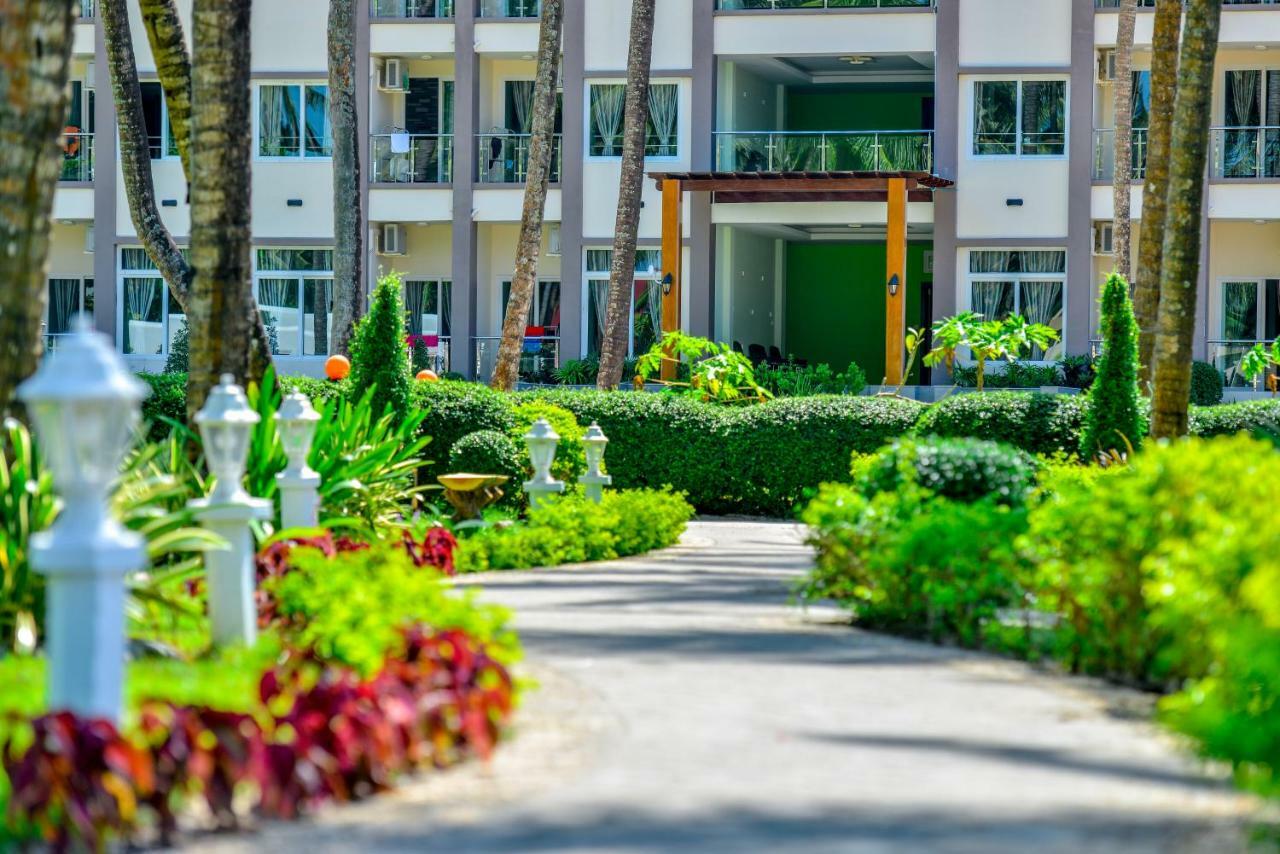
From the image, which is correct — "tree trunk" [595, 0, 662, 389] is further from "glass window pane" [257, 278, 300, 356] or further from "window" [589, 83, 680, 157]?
"glass window pane" [257, 278, 300, 356]

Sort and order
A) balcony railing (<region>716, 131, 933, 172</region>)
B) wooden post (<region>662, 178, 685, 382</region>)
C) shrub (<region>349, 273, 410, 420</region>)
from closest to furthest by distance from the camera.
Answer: shrub (<region>349, 273, 410, 420</region>), wooden post (<region>662, 178, 685, 382</region>), balcony railing (<region>716, 131, 933, 172</region>)

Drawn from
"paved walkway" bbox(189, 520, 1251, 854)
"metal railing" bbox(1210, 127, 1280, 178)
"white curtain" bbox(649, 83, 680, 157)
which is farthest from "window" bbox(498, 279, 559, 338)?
"paved walkway" bbox(189, 520, 1251, 854)

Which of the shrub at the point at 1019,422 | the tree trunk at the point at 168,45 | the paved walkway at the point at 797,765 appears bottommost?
the paved walkway at the point at 797,765

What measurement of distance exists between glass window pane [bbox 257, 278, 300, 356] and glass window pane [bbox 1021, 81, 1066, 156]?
14854mm

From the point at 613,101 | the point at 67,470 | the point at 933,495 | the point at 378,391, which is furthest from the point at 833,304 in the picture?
the point at 67,470

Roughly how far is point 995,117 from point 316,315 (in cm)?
1402

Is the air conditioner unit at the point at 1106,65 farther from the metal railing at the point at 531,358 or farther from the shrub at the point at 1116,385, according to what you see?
the shrub at the point at 1116,385

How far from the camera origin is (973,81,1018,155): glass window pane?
3650 centimetres

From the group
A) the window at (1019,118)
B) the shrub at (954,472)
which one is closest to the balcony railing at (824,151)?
the window at (1019,118)

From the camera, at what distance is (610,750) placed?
728cm

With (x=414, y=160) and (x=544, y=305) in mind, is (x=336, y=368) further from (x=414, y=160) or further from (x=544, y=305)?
(x=544, y=305)

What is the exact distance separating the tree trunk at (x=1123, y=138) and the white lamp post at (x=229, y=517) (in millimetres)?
25380

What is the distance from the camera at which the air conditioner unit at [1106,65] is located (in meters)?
36.7

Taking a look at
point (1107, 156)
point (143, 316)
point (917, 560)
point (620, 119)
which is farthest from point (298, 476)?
point (143, 316)
